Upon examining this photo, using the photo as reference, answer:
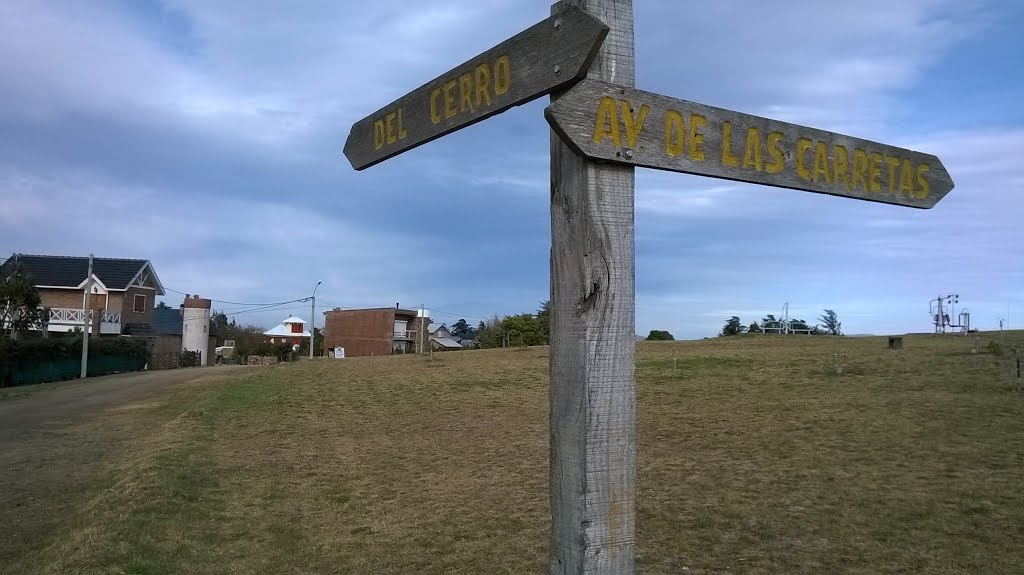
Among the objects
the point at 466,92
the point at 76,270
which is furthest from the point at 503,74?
the point at 76,270

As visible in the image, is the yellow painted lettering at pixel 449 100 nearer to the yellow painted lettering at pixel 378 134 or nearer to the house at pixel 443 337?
the yellow painted lettering at pixel 378 134

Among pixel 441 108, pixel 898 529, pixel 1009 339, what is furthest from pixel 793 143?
pixel 1009 339

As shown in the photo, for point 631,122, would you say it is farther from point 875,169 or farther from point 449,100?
point 875,169

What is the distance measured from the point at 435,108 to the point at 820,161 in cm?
146

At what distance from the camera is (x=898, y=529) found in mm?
7535

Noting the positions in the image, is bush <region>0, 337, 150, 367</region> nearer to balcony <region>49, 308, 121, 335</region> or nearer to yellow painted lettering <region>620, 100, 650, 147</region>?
balcony <region>49, 308, 121, 335</region>

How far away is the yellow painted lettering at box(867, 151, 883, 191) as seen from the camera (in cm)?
295

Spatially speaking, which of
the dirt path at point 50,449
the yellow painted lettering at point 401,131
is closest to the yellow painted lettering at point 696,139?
the yellow painted lettering at point 401,131

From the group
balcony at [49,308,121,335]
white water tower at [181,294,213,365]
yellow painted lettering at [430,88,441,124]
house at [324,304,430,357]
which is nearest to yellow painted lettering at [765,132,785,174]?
yellow painted lettering at [430,88,441,124]

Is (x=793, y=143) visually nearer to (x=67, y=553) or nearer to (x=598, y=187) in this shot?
(x=598, y=187)

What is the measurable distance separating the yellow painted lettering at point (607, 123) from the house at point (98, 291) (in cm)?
5018

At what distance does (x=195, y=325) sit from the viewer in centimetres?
5909

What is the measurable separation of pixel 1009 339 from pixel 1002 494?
26.4 meters

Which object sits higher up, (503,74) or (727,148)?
(503,74)
